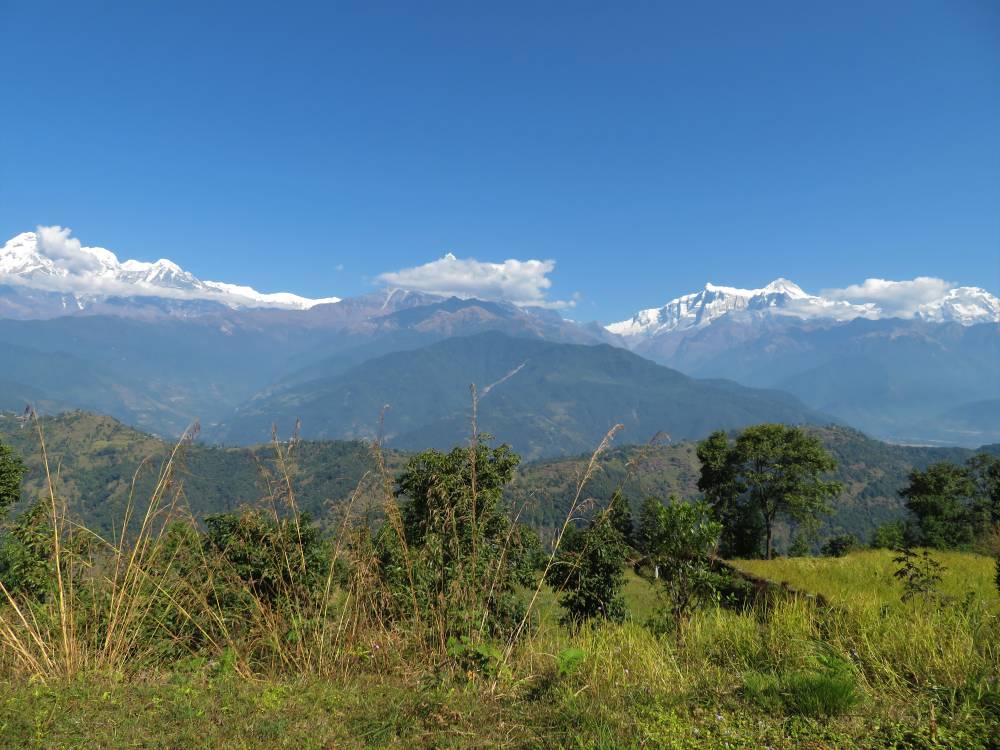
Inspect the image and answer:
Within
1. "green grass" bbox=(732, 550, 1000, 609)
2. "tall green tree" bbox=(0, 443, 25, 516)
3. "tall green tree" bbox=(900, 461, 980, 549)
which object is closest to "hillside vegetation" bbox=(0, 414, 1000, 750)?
"green grass" bbox=(732, 550, 1000, 609)

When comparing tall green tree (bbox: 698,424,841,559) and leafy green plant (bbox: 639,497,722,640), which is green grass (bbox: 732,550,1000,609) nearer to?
leafy green plant (bbox: 639,497,722,640)

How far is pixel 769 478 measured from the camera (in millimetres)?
31500

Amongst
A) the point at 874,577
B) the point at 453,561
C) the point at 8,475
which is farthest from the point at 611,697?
the point at 8,475

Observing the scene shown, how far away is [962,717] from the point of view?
2.66 metres

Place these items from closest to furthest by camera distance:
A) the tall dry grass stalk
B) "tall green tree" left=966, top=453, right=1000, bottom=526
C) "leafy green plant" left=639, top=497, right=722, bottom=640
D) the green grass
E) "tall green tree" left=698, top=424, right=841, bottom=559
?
the tall dry grass stalk < "leafy green plant" left=639, top=497, right=722, bottom=640 < the green grass < "tall green tree" left=698, top=424, right=841, bottom=559 < "tall green tree" left=966, top=453, right=1000, bottom=526

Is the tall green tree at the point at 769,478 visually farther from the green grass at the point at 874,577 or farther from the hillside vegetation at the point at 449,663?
the hillside vegetation at the point at 449,663

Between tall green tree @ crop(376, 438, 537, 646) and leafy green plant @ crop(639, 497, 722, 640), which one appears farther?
leafy green plant @ crop(639, 497, 722, 640)

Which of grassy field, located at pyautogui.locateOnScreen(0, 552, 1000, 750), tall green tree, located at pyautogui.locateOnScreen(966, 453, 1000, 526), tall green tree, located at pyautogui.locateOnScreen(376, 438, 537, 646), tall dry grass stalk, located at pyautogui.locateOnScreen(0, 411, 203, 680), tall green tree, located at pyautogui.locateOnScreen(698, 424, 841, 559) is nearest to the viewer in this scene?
grassy field, located at pyautogui.locateOnScreen(0, 552, 1000, 750)

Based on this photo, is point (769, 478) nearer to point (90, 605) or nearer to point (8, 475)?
point (90, 605)

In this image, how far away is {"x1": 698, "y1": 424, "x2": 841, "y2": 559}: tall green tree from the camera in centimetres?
3100

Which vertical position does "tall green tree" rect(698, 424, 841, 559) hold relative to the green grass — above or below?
below

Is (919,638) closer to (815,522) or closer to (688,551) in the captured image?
(688,551)

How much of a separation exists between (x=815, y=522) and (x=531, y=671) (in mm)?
33896

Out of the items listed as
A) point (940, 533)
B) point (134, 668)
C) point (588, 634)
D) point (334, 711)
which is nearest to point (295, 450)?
point (134, 668)
